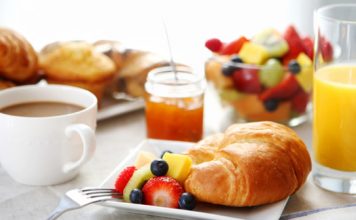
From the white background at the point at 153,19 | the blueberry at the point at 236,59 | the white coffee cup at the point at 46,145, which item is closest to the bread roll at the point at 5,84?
the white coffee cup at the point at 46,145

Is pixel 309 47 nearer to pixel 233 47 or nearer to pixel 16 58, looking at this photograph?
pixel 233 47

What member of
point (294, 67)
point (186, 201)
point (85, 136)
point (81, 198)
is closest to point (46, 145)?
point (85, 136)

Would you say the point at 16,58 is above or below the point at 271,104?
above

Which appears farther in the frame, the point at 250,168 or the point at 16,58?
the point at 16,58

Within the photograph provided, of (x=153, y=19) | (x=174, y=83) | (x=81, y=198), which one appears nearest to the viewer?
(x=81, y=198)

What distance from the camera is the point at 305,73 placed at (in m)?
1.68

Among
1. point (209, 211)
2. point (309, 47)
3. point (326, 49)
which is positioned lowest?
point (209, 211)

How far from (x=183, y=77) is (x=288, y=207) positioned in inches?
19.3

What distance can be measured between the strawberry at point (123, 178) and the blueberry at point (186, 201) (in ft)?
0.43

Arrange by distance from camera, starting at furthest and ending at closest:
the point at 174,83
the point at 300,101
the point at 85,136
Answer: the point at 300,101 < the point at 174,83 < the point at 85,136

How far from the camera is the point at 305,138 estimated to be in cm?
167

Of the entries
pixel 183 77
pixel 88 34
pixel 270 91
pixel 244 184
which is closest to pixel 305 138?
pixel 270 91

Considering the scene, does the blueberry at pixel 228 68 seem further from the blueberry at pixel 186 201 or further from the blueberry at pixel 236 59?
the blueberry at pixel 186 201

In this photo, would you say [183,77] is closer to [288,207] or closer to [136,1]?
[288,207]
